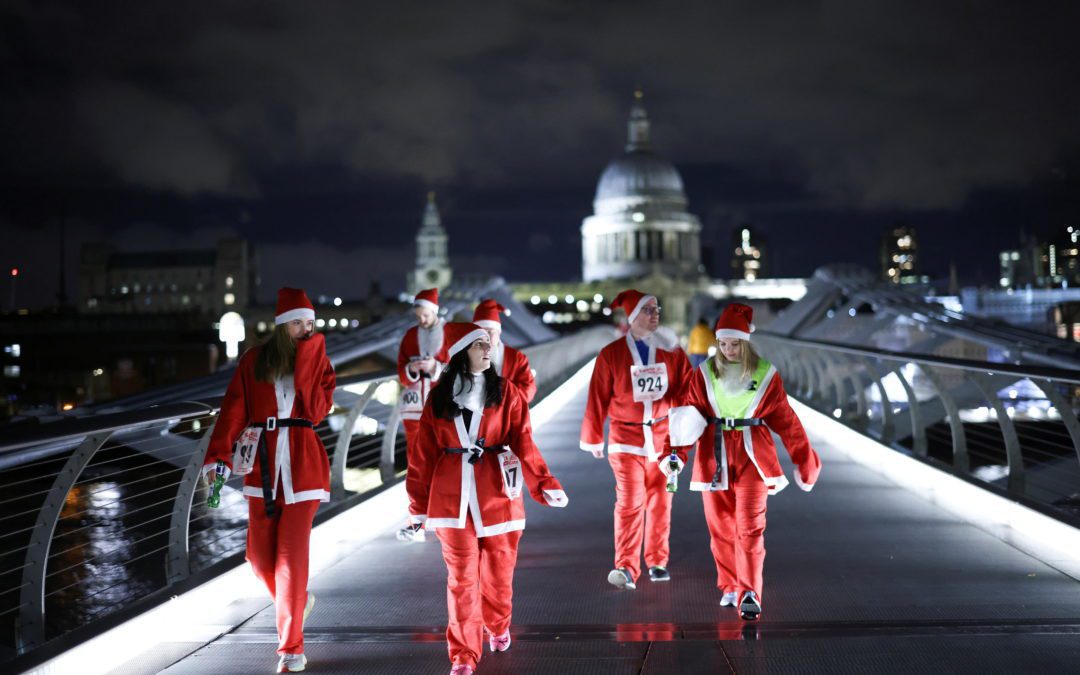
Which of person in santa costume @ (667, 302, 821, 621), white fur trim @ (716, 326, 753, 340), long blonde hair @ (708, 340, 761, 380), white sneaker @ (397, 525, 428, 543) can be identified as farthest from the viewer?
white fur trim @ (716, 326, 753, 340)

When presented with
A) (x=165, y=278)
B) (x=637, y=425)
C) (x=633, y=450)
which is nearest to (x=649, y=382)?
(x=637, y=425)

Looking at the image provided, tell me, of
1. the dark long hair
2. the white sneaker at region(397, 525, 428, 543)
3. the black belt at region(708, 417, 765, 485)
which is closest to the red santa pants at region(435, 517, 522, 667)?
the white sneaker at region(397, 525, 428, 543)

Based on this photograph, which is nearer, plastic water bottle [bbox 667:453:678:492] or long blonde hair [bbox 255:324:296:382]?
long blonde hair [bbox 255:324:296:382]

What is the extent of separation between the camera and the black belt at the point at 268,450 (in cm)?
502

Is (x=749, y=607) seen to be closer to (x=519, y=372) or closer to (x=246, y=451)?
(x=519, y=372)

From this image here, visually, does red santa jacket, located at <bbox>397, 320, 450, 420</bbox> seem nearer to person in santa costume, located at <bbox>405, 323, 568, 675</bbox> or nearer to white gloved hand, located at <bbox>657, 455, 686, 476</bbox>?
white gloved hand, located at <bbox>657, 455, 686, 476</bbox>

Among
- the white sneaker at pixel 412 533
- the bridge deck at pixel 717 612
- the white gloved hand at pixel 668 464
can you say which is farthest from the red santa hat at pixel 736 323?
the white sneaker at pixel 412 533

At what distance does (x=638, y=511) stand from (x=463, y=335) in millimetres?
1984

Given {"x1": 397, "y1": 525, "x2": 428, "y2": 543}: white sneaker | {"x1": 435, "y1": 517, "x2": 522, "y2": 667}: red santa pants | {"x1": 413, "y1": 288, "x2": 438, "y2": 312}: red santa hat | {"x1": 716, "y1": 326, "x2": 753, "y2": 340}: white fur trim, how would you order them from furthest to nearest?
{"x1": 413, "y1": 288, "x2": 438, "y2": 312}: red santa hat
{"x1": 716, "y1": 326, "x2": 753, "y2": 340}: white fur trim
{"x1": 397, "y1": 525, "x2": 428, "y2": 543}: white sneaker
{"x1": 435, "y1": 517, "x2": 522, "y2": 667}: red santa pants

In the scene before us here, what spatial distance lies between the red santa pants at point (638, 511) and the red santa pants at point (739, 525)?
577mm

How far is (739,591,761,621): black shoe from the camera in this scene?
574 centimetres

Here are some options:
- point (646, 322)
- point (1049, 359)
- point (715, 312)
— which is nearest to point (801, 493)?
point (646, 322)

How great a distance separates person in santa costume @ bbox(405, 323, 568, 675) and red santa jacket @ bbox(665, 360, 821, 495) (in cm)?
111

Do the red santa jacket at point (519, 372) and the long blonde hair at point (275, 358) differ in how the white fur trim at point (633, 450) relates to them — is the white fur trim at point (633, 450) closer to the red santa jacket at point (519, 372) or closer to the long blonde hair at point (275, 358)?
the red santa jacket at point (519, 372)
